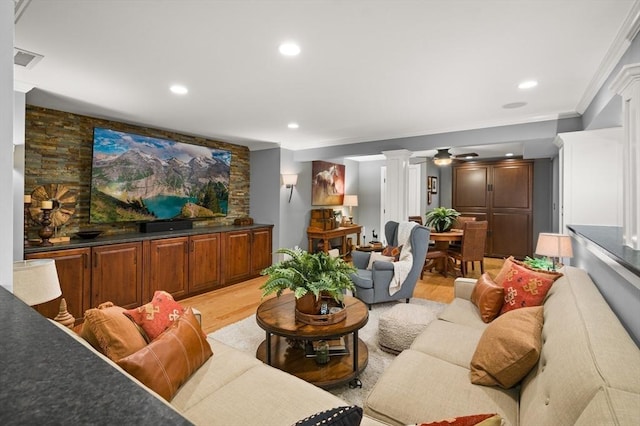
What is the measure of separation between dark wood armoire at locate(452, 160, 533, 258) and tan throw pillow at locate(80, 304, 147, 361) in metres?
7.18

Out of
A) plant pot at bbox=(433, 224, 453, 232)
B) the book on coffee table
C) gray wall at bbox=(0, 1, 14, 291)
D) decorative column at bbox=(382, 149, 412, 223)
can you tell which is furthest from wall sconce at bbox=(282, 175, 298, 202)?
gray wall at bbox=(0, 1, 14, 291)

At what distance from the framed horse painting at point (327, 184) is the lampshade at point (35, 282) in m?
4.75

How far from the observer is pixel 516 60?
225 cm

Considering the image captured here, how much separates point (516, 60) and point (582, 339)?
195 centimetres

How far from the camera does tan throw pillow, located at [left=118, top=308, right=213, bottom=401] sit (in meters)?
1.34

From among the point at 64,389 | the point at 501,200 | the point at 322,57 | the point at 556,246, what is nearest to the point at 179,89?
the point at 322,57

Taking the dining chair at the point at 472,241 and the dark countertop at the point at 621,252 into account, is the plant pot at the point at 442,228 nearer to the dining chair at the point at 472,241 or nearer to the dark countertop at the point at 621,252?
the dining chair at the point at 472,241

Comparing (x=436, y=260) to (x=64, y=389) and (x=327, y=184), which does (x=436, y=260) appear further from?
(x=64, y=389)

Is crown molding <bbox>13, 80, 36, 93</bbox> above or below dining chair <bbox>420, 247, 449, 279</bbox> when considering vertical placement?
above

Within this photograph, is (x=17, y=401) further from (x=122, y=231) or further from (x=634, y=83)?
(x=122, y=231)

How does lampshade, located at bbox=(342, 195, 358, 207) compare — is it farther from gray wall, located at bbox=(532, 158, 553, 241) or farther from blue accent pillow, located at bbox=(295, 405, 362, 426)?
blue accent pillow, located at bbox=(295, 405, 362, 426)

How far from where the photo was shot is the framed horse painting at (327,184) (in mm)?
6379

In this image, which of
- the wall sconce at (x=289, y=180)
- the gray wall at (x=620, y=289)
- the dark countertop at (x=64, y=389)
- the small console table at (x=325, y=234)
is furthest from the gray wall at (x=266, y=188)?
the dark countertop at (x=64, y=389)

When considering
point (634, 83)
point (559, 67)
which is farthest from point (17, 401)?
point (559, 67)
